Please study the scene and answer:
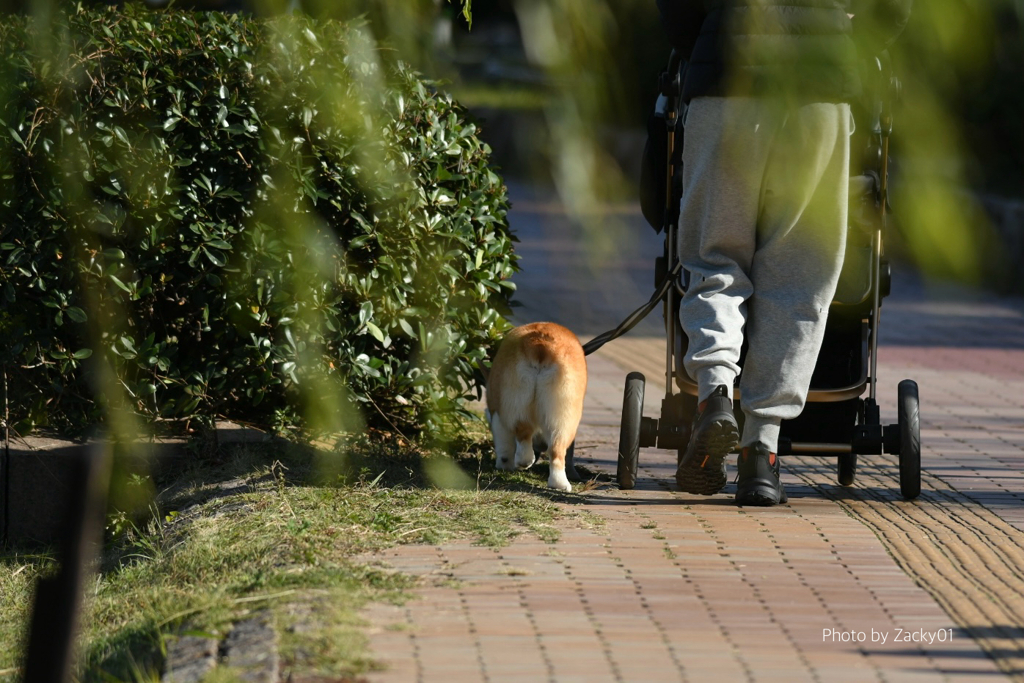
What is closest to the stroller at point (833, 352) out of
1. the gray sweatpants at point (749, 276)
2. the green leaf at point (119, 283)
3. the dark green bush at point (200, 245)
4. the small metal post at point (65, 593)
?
the gray sweatpants at point (749, 276)

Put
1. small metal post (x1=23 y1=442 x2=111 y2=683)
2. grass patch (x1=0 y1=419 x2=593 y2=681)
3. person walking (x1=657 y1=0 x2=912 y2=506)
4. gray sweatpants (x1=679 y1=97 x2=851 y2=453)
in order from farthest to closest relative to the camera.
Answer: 1. gray sweatpants (x1=679 y1=97 x2=851 y2=453)
2. person walking (x1=657 y1=0 x2=912 y2=506)
3. grass patch (x1=0 y1=419 x2=593 y2=681)
4. small metal post (x1=23 y1=442 x2=111 y2=683)

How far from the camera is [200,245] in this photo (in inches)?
197

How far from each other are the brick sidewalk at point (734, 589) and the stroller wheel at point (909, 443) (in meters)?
0.09

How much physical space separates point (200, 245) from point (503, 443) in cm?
151

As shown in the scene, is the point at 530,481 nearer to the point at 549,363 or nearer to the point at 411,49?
the point at 549,363

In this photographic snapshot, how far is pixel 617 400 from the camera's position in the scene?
739 cm

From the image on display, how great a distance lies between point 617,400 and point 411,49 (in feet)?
20.0

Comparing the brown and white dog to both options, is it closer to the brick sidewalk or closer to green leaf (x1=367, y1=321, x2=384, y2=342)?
the brick sidewalk

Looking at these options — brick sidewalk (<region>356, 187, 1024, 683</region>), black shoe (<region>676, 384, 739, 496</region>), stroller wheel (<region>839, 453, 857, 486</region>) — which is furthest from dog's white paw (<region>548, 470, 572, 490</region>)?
stroller wheel (<region>839, 453, 857, 486</region>)

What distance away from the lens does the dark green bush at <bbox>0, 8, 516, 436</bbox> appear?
485 centimetres

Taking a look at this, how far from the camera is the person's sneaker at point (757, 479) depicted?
4.52 metres

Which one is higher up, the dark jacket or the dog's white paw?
the dark jacket

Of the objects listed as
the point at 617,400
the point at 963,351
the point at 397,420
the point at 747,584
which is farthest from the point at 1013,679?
the point at 963,351

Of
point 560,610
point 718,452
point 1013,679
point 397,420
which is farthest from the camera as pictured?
point 397,420
